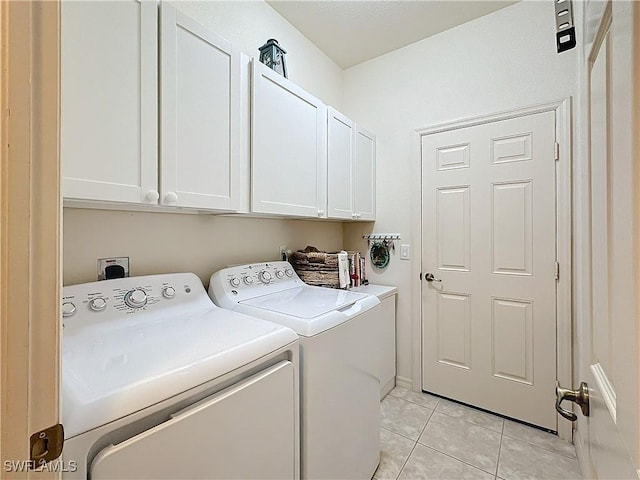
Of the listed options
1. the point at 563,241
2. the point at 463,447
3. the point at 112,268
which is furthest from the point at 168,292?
the point at 563,241

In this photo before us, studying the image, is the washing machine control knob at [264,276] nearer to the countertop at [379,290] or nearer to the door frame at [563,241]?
the countertop at [379,290]

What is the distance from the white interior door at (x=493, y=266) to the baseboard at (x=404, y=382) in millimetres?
138

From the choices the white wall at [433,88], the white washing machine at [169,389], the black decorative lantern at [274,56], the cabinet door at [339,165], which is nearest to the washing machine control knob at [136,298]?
the white washing machine at [169,389]

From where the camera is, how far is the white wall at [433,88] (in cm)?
201

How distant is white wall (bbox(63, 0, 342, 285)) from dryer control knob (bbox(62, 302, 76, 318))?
0.67 ft

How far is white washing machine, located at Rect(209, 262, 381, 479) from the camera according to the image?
119 centimetres

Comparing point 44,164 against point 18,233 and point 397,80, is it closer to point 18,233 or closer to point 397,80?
point 18,233

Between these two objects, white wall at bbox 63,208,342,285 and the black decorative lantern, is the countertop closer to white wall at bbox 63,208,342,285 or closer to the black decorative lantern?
white wall at bbox 63,208,342,285

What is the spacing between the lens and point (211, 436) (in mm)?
834

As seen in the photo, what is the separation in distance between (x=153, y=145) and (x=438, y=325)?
226 centimetres

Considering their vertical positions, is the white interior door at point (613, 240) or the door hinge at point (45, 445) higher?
the white interior door at point (613, 240)

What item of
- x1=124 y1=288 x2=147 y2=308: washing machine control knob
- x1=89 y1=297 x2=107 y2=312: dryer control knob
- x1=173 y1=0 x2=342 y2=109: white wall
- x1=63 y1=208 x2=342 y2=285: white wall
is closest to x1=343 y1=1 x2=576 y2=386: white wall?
x1=173 y1=0 x2=342 y2=109: white wall

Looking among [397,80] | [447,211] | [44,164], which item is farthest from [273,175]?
[397,80]

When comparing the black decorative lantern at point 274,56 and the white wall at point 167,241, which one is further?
the black decorative lantern at point 274,56
